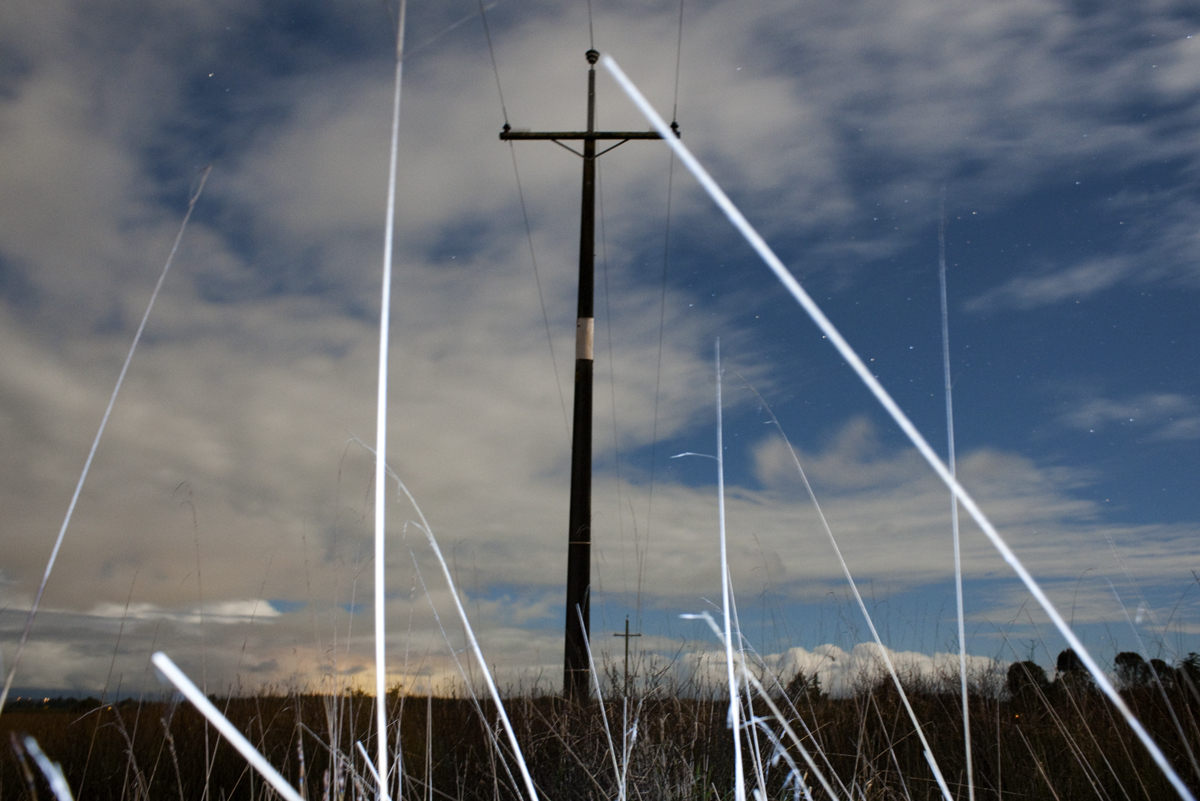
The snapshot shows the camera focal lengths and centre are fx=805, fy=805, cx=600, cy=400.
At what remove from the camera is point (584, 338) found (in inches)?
360

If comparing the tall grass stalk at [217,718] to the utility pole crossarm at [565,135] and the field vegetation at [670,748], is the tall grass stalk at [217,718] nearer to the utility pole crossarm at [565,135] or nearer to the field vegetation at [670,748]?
the field vegetation at [670,748]

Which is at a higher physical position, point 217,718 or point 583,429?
point 583,429

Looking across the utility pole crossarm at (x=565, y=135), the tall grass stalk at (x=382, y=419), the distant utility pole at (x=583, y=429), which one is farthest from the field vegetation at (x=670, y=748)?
the utility pole crossarm at (x=565, y=135)

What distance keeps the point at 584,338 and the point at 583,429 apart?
106cm

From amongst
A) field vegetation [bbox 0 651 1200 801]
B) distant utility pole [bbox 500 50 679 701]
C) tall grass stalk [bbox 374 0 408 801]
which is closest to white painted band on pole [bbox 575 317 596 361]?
distant utility pole [bbox 500 50 679 701]

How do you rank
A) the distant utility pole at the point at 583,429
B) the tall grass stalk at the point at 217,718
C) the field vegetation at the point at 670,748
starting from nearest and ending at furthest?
the tall grass stalk at the point at 217,718 → the field vegetation at the point at 670,748 → the distant utility pole at the point at 583,429

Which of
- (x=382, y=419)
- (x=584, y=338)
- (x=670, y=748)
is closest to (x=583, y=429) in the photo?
(x=584, y=338)

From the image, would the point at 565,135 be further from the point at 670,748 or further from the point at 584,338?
the point at 670,748

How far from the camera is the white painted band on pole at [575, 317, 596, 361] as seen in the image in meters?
9.09

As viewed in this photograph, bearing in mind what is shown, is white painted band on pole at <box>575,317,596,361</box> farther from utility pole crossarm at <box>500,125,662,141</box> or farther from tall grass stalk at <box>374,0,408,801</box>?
tall grass stalk at <box>374,0,408,801</box>

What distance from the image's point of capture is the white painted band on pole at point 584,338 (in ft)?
29.8

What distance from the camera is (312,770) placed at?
17.3ft

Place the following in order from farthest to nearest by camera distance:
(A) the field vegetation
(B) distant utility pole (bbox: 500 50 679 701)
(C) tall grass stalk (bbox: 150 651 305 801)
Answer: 1. (B) distant utility pole (bbox: 500 50 679 701)
2. (A) the field vegetation
3. (C) tall grass stalk (bbox: 150 651 305 801)

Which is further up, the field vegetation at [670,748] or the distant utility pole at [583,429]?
the distant utility pole at [583,429]
